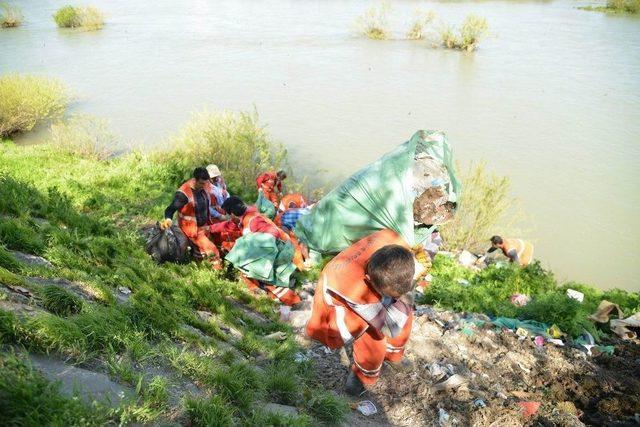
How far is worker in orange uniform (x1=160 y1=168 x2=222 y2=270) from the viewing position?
4866 mm

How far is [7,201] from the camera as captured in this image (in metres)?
4.49

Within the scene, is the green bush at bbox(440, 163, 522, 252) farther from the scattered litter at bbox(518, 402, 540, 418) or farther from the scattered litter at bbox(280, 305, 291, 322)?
the scattered litter at bbox(518, 402, 540, 418)

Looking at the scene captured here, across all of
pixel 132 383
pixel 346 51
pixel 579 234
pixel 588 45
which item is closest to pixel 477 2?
pixel 588 45

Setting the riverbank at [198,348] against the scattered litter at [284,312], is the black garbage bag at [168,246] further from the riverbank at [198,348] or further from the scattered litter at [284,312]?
the scattered litter at [284,312]

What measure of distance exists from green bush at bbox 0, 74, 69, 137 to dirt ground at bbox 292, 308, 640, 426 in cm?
1119

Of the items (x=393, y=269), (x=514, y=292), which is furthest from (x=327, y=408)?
(x=514, y=292)

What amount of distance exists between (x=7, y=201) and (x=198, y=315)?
2.56 metres

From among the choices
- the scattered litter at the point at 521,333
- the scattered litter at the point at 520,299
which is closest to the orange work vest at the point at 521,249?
the scattered litter at the point at 520,299

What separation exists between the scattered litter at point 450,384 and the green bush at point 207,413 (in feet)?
5.16

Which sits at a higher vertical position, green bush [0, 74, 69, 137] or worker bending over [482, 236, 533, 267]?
green bush [0, 74, 69, 137]

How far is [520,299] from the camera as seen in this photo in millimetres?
4855

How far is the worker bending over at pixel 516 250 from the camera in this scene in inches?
228

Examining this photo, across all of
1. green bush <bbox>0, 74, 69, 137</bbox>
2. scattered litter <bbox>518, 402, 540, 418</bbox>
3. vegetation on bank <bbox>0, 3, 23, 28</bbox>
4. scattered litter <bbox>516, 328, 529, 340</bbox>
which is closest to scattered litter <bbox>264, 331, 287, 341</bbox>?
scattered litter <bbox>518, 402, 540, 418</bbox>

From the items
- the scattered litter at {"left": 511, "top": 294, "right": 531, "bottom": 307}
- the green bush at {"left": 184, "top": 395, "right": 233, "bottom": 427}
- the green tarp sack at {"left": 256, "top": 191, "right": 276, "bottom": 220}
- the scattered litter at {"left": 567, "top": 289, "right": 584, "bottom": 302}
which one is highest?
the green bush at {"left": 184, "top": 395, "right": 233, "bottom": 427}
